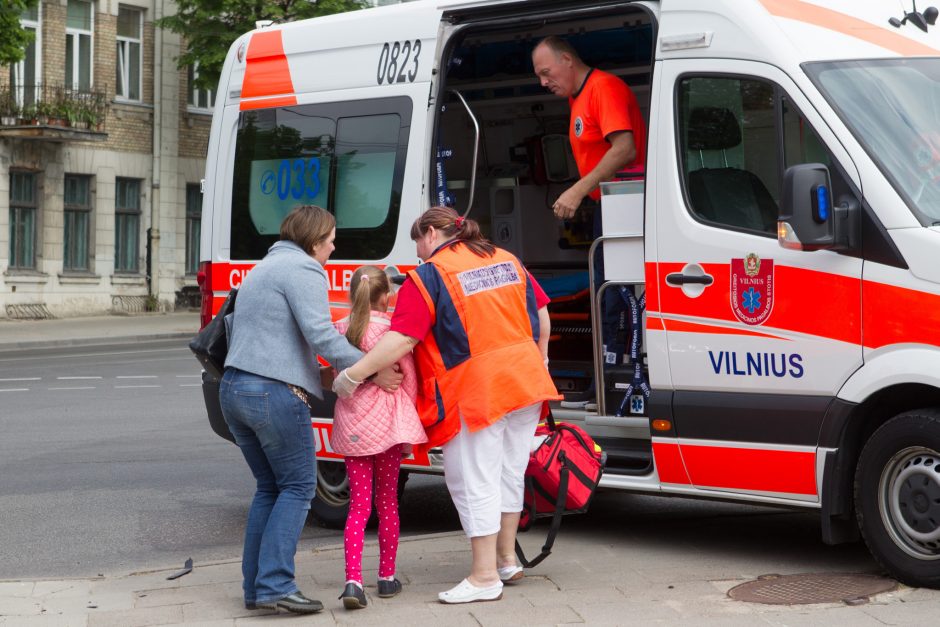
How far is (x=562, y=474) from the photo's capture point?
682 cm

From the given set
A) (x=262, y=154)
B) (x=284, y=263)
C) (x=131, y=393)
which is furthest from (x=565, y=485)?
(x=131, y=393)

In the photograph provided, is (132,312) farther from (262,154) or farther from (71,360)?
(262,154)

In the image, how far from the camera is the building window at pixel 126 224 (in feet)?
115

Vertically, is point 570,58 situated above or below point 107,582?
above

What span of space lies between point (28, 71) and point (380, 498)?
28049 mm

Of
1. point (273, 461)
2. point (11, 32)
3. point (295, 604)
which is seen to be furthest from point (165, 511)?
point (11, 32)

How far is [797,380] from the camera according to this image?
6.68m

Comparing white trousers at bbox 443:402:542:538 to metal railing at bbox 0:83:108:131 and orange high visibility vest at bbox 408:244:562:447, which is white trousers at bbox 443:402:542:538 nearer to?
orange high visibility vest at bbox 408:244:562:447

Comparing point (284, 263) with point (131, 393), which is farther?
point (131, 393)

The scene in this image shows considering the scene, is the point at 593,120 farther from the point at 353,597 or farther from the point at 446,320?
the point at 353,597

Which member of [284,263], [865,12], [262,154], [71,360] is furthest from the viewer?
[71,360]

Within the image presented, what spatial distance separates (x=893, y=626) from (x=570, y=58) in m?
3.69

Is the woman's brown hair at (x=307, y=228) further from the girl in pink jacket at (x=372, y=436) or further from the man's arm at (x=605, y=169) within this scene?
the man's arm at (x=605, y=169)

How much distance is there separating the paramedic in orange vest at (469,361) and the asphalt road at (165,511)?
132 centimetres
